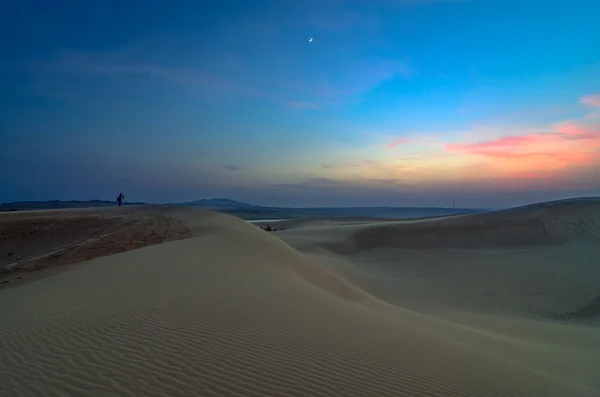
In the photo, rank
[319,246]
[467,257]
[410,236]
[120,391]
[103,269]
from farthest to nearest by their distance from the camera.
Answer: [410,236]
[319,246]
[467,257]
[103,269]
[120,391]

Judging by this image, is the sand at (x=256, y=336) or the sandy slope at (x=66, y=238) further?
the sandy slope at (x=66, y=238)

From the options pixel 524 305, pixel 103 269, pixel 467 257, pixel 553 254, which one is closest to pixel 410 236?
pixel 467 257

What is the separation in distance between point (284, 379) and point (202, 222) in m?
15.1

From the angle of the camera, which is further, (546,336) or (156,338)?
(546,336)

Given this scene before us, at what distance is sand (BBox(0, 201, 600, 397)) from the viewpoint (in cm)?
360

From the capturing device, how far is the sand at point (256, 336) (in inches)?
142

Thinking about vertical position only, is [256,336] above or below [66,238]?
below

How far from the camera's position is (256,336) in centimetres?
464

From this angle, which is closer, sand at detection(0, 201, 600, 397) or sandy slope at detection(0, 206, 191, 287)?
sand at detection(0, 201, 600, 397)

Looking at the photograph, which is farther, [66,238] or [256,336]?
[66,238]

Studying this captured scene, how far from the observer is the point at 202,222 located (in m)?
18.0

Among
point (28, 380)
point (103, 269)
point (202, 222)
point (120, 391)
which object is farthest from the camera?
point (202, 222)

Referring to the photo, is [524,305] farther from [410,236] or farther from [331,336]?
[410,236]

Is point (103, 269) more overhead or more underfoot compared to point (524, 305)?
more overhead
